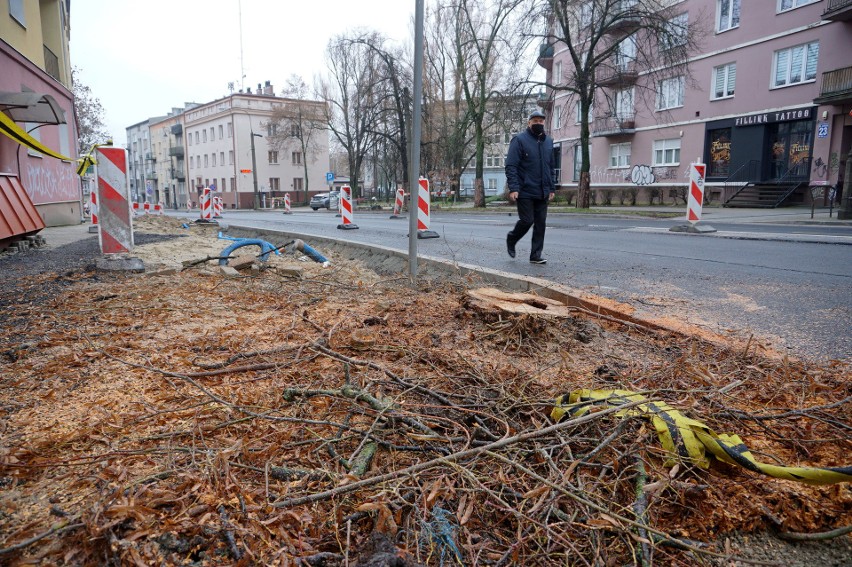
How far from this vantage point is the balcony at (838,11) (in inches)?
914

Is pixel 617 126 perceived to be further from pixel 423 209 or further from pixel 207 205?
pixel 423 209

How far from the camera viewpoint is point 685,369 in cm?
314

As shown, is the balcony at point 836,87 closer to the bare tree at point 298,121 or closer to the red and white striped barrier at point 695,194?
the red and white striped barrier at point 695,194

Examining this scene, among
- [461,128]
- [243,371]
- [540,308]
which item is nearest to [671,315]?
[540,308]

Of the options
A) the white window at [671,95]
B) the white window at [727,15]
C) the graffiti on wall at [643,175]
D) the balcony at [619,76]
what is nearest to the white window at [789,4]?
the white window at [727,15]

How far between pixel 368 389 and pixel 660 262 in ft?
22.3

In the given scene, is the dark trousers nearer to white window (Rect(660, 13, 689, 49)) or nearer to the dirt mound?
the dirt mound

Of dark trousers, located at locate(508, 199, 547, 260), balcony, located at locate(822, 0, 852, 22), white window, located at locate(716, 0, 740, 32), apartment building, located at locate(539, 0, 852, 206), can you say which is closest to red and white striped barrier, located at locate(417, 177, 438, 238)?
dark trousers, located at locate(508, 199, 547, 260)

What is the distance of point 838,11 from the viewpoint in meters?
23.5

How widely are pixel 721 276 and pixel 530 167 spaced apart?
2759 mm

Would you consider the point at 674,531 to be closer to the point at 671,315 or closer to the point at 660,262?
the point at 671,315

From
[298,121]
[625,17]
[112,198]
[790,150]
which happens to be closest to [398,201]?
[625,17]

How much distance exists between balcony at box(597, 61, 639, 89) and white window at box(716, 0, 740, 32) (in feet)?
15.5

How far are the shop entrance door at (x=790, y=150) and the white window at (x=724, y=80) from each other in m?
3.51
